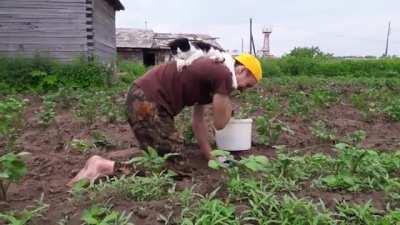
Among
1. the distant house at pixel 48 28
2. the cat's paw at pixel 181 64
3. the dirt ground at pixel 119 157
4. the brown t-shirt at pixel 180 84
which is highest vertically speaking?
the distant house at pixel 48 28

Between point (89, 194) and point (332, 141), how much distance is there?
305cm

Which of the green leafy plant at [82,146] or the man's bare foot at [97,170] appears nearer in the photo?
the man's bare foot at [97,170]

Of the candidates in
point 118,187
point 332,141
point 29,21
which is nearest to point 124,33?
point 29,21

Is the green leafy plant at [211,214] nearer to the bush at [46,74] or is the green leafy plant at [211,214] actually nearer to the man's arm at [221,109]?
the man's arm at [221,109]

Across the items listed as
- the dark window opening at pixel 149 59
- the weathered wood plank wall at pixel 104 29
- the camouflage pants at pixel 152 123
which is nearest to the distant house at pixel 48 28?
the weathered wood plank wall at pixel 104 29

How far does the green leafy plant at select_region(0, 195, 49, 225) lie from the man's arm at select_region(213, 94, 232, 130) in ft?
4.25

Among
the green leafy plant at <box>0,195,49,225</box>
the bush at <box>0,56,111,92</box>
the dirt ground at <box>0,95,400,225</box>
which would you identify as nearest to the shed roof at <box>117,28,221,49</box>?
the bush at <box>0,56,111,92</box>

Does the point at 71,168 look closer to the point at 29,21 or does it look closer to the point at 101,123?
the point at 101,123

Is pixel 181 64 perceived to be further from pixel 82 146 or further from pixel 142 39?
pixel 142 39

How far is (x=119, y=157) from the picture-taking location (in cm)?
431

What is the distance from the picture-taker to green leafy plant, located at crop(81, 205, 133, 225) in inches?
98.0

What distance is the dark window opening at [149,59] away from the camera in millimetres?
30548

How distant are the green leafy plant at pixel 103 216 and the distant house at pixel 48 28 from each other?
11479mm

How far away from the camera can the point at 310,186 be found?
3129mm
